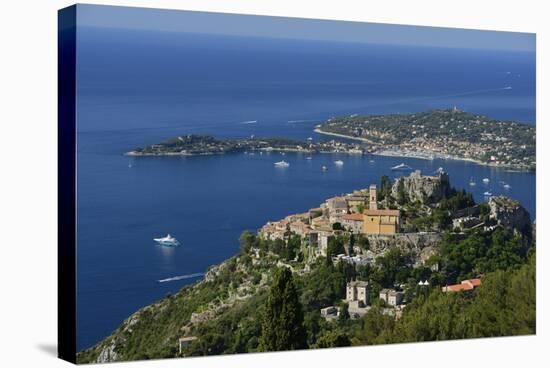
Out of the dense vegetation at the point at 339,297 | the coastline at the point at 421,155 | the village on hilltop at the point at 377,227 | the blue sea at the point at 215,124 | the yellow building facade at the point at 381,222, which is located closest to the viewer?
the blue sea at the point at 215,124

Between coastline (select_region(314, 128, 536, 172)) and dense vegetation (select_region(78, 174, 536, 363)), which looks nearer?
dense vegetation (select_region(78, 174, 536, 363))

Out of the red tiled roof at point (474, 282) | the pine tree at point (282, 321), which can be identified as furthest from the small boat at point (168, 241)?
the red tiled roof at point (474, 282)

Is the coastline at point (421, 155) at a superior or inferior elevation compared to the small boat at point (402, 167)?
superior

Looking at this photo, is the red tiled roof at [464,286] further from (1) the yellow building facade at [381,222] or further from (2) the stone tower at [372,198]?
(2) the stone tower at [372,198]

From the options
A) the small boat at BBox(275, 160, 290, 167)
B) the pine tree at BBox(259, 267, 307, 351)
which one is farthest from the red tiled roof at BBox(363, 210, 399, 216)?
the pine tree at BBox(259, 267, 307, 351)

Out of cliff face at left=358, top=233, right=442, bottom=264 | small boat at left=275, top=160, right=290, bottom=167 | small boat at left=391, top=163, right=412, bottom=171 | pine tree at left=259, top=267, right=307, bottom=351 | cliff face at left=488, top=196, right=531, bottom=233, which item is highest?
small boat at left=275, top=160, right=290, bottom=167

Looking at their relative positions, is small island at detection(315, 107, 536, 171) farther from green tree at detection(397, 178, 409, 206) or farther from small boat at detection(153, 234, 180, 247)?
small boat at detection(153, 234, 180, 247)

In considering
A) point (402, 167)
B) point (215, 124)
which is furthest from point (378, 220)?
point (215, 124)

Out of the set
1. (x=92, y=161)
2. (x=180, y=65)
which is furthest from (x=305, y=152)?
(x=92, y=161)

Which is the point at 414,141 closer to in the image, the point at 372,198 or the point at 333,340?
the point at 372,198
